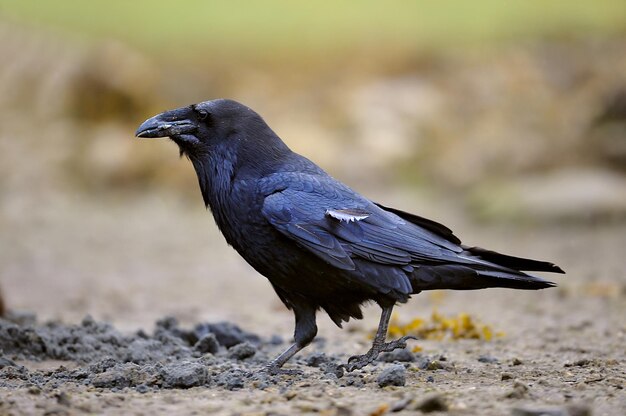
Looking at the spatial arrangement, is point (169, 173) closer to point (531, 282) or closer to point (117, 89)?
point (117, 89)

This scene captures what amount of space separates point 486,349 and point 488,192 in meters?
10.2

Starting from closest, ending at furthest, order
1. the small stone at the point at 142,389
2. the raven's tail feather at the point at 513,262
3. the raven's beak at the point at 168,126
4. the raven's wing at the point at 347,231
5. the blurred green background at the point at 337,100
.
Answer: the small stone at the point at 142,389 → the raven's wing at the point at 347,231 → the raven's tail feather at the point at 513,262 → the raven's beak at the point at 168,126 → the blurred green background at the point at 337,100

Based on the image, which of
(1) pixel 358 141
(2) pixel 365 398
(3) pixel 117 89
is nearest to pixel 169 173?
(3) pixel 117 89

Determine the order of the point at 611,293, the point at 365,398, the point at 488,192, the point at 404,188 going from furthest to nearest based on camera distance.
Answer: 1. the point at 404,188
2. the point at 488,192
3. the point at 611,293
4. the point at 365,398

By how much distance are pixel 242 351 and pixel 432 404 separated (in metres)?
2.06

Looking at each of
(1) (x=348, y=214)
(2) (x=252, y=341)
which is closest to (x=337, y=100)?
(2) (x=252, y=341)

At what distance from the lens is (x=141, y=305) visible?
891cm

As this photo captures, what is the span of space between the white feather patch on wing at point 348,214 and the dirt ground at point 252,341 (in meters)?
0.82

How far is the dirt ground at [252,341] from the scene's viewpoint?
3986 millimetres

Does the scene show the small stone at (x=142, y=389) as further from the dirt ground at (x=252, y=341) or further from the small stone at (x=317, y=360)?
the small stone at (x=317, y=360)

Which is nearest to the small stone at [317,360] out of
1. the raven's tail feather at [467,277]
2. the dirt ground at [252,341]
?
the dirt ground at [252,341]

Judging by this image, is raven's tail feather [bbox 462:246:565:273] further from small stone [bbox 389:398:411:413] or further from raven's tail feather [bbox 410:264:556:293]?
small stone [bbox 389:398:411:413]

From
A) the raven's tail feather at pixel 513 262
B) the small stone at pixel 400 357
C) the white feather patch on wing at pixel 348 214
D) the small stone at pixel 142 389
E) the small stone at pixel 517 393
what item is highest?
the white feather patch on wing at pixel 348 214

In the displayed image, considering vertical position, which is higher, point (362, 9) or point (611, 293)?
point (362, 9)
